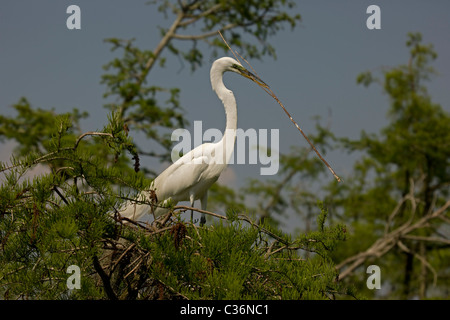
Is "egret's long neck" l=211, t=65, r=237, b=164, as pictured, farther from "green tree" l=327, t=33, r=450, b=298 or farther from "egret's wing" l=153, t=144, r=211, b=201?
"green tree" l=327, t=33, r=450, b=298

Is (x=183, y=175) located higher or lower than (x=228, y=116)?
lower

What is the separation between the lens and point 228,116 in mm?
4570

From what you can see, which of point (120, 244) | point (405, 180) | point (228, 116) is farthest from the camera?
point (405, 180)

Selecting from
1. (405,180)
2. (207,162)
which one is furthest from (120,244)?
(405,180)

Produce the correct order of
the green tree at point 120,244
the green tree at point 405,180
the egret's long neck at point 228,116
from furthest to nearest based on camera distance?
the green tree at point 405,180 → the egret's long neck at point 228,116 → the green tree at point 120,244

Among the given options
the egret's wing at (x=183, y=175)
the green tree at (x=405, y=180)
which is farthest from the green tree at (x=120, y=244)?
the green tree at (x=405, y=180)

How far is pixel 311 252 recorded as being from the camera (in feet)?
7.82

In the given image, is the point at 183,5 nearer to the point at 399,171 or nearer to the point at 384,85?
the point at 384,85

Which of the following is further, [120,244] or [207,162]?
[207,162]

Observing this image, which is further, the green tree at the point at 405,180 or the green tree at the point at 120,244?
the green tree at the point at 405,180

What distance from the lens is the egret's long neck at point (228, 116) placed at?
4.57m

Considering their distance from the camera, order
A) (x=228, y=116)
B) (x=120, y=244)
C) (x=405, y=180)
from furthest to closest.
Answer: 1. (x=405, y=180)
2. (x=228, y=116)
3. (x=120, y=244)

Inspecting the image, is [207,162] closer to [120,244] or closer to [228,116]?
[228,116]

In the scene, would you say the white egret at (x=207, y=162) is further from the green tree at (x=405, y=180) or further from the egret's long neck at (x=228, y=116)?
the green tree at (x=405, y=180)
